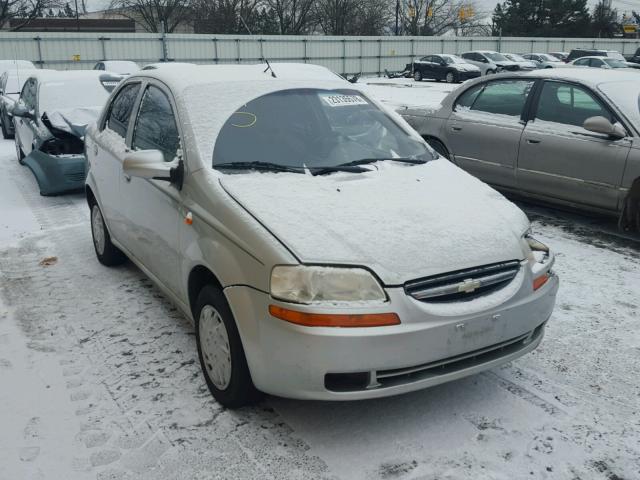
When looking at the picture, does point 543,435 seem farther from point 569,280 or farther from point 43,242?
point 43,242

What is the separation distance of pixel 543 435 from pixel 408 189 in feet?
4.65

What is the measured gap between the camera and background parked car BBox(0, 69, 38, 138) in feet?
46.0

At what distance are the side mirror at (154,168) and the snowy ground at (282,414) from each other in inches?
42.6

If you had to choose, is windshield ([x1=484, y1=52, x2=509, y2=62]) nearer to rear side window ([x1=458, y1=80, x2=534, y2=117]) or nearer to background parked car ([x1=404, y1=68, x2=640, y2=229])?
background parked car ([x1=404, y1=68, x2=640, y2=229])

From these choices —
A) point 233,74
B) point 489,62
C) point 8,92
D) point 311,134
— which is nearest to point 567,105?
point 311,134

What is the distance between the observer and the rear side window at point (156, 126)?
3953mm

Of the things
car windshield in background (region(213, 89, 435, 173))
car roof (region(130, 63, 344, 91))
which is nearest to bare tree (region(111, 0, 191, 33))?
car roof (region(130, 63, 344, 91))

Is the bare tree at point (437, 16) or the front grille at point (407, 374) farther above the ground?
the bare tree at point (437, 16)

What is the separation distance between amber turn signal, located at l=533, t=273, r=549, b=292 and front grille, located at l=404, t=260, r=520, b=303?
15cm

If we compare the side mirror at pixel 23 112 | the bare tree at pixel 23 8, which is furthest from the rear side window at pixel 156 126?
the bare tree at pixel 23 8

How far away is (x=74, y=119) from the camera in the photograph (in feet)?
29.5

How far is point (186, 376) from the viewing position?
12.1 feet

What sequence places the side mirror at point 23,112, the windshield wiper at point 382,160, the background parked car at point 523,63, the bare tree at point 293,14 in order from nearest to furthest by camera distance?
the windshield wiper at point 382,160 < the side mirror at point 23,112 < the background parked car at point 523,63 < the bare tree at point 293,14

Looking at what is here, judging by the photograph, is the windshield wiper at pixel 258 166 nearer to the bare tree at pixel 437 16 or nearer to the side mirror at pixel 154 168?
the side mirror at pixel 154 168
